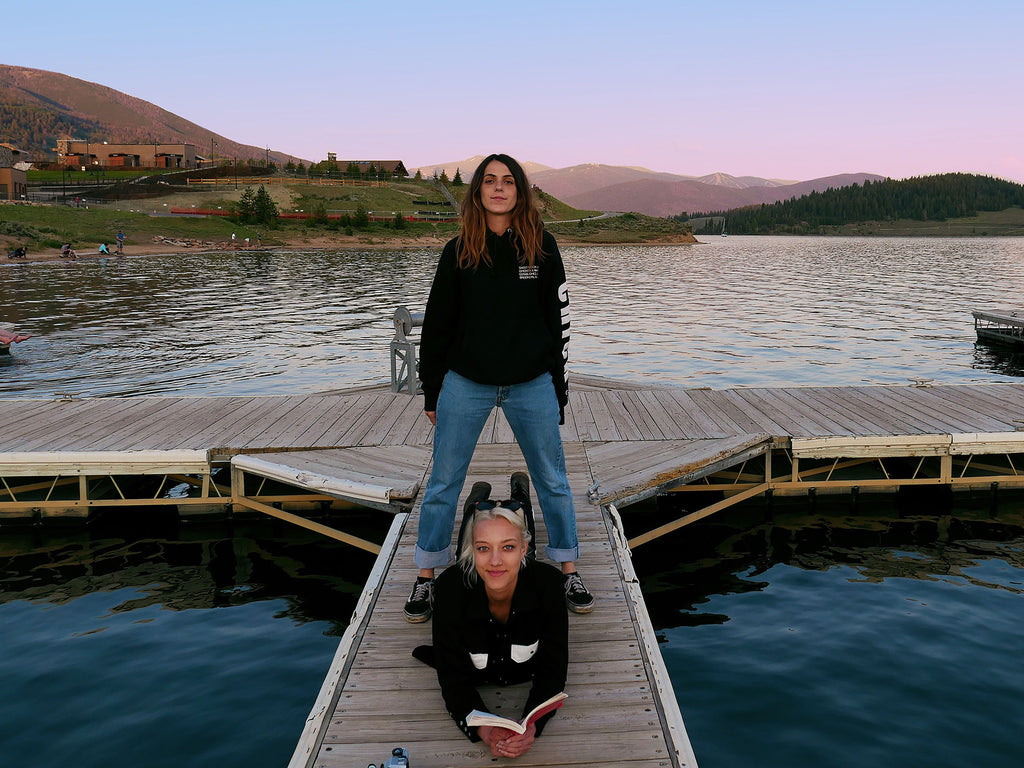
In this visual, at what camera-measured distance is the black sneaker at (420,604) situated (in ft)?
18.1

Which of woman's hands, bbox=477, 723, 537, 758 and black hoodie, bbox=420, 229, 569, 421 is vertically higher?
black hoodie, bbox=420, 229, 569, 421

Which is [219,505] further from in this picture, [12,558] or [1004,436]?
[1004,436]

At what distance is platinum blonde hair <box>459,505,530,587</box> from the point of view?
4184 mm

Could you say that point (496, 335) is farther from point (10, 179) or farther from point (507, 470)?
point (10, 179)

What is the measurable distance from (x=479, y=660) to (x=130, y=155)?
17607 centimetres

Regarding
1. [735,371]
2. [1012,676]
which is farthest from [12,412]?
[735,371]

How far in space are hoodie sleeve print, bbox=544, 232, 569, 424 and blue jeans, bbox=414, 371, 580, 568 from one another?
0.30 ft

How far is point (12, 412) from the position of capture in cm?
1208

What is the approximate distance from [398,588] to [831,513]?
7605mm

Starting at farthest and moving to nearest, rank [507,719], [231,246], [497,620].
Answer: [231,246]
[497,620]
[507,719]

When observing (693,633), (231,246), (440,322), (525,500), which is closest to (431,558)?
(525,500)

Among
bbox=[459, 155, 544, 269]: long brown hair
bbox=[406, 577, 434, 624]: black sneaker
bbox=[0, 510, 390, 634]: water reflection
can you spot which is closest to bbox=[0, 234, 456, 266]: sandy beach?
bbox=[0, 510, 390, 634]: water reflection

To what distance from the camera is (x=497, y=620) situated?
436 cm

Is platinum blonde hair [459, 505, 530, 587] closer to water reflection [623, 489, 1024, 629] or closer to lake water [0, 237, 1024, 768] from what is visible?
lake water [0, 237, 1024, 768]
